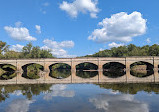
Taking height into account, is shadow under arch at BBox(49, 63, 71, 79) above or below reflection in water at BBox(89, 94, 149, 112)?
below

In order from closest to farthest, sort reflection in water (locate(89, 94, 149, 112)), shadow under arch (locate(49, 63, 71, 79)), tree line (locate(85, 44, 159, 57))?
reflection in water (locate(89, 94, 149, 112)), shadow under arch (locate(49, 63, 71, 79)), tree line (locate(85, 44, 159, 57))

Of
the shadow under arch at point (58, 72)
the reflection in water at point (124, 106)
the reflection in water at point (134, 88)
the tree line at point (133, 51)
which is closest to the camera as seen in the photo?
the reflection in water at point (124, 106)

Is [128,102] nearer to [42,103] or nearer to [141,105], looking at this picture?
[141,105]

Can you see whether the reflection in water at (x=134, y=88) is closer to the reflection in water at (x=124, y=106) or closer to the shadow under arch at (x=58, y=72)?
the reflection in water at (x=124, y=106)

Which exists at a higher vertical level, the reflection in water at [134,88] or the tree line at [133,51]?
the tree line at [133,51]

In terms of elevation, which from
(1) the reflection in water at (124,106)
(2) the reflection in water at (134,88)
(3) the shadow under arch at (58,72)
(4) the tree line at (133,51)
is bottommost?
(3) the shadow under arch at (58,72)

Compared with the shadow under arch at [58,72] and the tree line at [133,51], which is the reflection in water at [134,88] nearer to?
the shadow under arch at [58,72]

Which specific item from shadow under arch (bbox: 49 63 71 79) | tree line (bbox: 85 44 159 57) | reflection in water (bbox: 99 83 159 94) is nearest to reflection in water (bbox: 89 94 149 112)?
reflection in water (bbox: 99 83 159 94)

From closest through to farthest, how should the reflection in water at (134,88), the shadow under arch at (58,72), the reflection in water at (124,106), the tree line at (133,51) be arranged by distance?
1. the reflection in water at (124,106)
2. the reflection in water at (134,88)
3. the shadow under arch at (58,72)
4. the tree line at (133,51)

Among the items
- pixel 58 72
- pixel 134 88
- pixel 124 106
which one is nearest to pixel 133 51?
pixel 58 72

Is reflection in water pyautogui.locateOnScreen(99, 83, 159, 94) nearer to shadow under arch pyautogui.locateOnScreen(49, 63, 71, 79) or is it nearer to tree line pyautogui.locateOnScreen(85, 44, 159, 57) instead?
shadow under arch pyautogui.locateOnScreen(49, 63, 71, 79)

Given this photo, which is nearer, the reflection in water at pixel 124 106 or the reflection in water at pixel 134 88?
the reflection in water at pixel 124 106

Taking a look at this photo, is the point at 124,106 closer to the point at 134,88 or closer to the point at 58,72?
the point at 134,88

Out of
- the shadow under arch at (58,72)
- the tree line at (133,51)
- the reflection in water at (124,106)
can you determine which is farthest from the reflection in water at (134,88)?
the tree line at (133,51)
